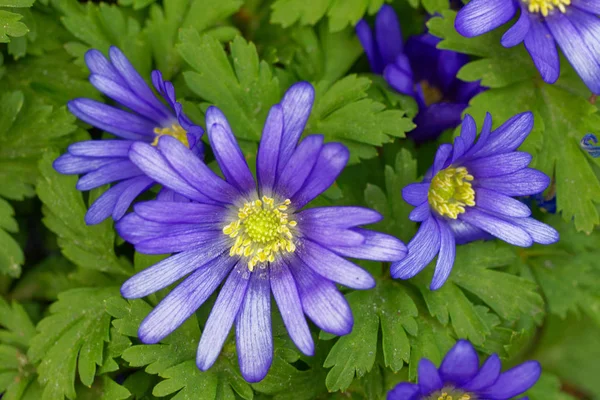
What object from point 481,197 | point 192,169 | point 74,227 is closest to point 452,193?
point 481,197

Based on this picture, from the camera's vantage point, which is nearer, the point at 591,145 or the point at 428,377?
the point at 428,377

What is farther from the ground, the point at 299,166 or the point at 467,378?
the point at 299,166

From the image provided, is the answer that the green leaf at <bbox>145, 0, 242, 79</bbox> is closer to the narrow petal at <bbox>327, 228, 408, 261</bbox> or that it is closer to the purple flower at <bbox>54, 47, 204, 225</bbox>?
the purple flower at <bbox>54, 47, 204, 225</bbox>

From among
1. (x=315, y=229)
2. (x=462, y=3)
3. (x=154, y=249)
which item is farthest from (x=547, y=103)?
(x=154, y=249)

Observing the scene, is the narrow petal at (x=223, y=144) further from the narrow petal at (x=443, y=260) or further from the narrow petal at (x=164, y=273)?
the narrow petal at (x=443, y=260)

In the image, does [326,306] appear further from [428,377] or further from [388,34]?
[388,34]

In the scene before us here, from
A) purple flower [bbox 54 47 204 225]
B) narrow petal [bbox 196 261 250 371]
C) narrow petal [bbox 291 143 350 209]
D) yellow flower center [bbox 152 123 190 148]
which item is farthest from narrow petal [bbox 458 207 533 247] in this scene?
yellow flower center [bbox 152 123 190 148]

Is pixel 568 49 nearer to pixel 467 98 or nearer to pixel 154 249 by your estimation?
pixel 467 98
